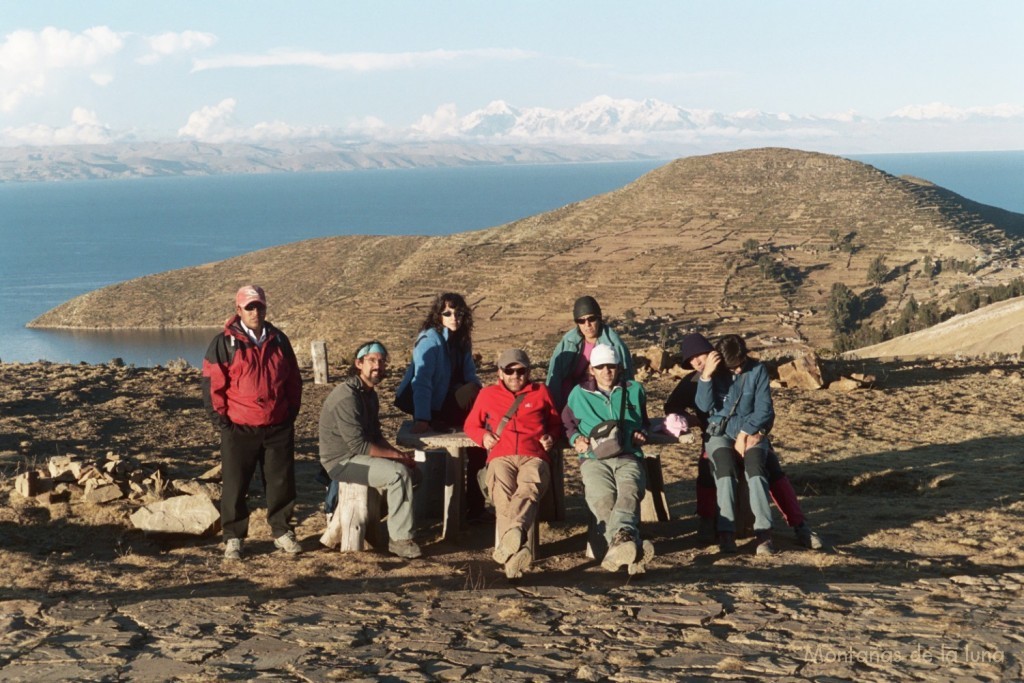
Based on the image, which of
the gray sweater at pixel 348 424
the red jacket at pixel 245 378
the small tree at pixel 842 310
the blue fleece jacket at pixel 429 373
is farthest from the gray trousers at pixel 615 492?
the small tree at pixel 842 310

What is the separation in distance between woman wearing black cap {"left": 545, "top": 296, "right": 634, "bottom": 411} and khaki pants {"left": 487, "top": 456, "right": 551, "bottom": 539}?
64 cm

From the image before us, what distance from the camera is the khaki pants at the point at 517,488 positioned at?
7.02 m

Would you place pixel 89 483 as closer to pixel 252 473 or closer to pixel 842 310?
pixel 252 473

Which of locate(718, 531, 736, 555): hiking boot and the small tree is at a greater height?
locate(718, 531, 736, 555): hiking boot

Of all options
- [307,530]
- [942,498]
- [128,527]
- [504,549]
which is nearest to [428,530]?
[307,530]

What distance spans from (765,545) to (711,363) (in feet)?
4.26

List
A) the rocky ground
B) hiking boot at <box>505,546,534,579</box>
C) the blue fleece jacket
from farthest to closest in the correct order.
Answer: the blue fleece jacket, hiking boot at <box>505,546,534,579</box>, the rocky ground

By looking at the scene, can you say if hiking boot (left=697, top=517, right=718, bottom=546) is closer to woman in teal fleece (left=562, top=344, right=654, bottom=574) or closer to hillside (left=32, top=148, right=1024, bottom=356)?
woman in teal fleece (left=562, top=344, right=654, bottom=574)

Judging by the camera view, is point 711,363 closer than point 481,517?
Yes

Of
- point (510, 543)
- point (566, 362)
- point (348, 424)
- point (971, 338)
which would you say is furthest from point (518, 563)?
point (971, 338)

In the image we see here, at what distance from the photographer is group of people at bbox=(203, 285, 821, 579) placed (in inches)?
285

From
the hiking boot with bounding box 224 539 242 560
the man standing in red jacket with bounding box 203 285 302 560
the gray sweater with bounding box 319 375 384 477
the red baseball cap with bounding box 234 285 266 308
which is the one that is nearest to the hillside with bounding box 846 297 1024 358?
the gray sweater with bounding box 319 375 384 477

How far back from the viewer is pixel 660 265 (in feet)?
205

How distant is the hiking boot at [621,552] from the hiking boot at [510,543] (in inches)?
21.9
